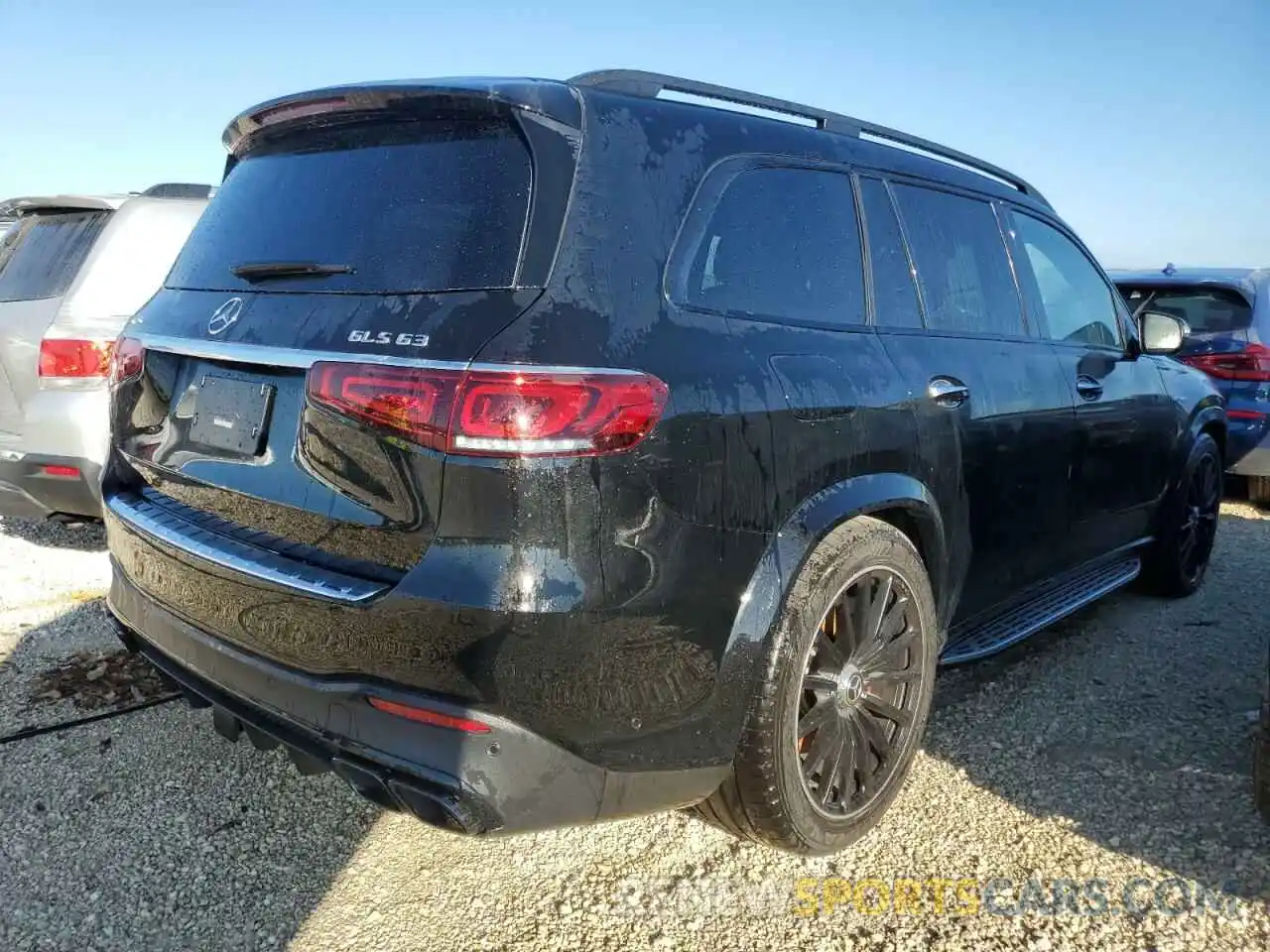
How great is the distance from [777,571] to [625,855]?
936mm

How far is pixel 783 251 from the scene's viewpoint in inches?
92.8

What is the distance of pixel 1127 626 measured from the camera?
426 centimetres

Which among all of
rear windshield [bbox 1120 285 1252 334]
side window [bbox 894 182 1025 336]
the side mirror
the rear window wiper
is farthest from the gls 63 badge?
rear windshield [bbox 1120 285 1252 334]

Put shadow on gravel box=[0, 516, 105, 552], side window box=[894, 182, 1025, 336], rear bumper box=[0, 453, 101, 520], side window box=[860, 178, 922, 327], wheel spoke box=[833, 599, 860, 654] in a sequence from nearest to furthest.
Answer: wheel spoke box=[833, 599, 860, 654] → side window box=[860, 178, 922, 327] → side window box=[894, 182, 1025, 336] → rear bumper box=[0, 453, 101, 520] → shadow on gravel box=[0, 516, 105, 552]

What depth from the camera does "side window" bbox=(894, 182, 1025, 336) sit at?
9.50 ft

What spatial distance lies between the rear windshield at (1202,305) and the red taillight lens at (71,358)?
19.0 feet

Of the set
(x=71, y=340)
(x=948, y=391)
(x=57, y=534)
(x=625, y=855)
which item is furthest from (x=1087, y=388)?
(x=57, y=534)

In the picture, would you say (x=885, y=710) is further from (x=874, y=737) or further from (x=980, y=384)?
(x=980, y=384)

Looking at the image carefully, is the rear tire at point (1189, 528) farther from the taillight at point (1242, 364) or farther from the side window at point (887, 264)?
the side window at point (887, 264)

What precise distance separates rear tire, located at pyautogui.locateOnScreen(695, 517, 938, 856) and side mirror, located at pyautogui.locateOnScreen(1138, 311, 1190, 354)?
7.26ft

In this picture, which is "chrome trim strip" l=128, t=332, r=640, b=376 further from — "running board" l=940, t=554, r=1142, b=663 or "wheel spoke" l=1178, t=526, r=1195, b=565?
"wheel spoke" l=1178, t=526, r=1195, b=565

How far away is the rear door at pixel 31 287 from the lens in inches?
176

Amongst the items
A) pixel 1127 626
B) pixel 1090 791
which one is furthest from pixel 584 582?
pixel 1127 626

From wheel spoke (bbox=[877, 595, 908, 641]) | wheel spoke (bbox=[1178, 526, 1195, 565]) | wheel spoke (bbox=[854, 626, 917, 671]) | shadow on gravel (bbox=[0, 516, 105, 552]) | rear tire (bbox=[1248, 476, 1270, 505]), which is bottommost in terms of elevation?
shadow on gravel (bbox=[0, 516, 105, 552])
